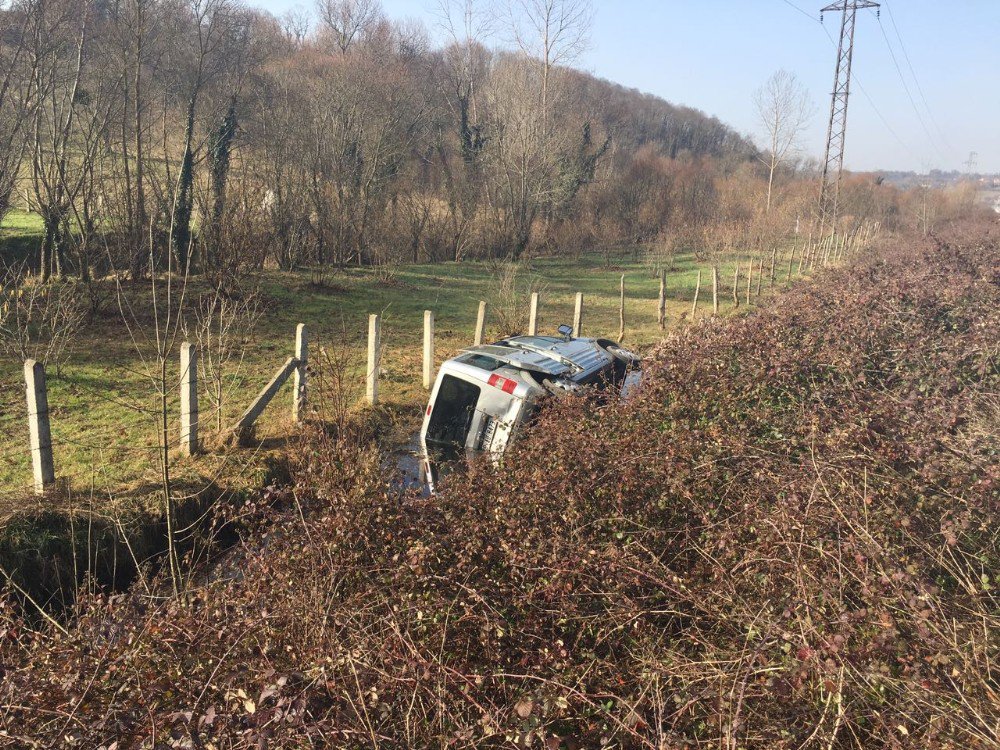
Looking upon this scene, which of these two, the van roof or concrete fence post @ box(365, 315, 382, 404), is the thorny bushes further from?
concrete fence post @ box(365, 315, 382, 404)

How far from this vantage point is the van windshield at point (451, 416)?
6441 mm

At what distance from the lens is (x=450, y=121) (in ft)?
130

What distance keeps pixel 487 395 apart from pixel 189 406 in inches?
144

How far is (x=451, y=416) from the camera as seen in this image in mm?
6559

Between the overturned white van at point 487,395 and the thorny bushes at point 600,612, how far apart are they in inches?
43.8

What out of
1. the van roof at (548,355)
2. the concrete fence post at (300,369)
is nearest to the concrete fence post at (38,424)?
the concrete fence post at (300,369)

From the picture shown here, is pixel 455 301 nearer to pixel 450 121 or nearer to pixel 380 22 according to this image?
pixel 450 121

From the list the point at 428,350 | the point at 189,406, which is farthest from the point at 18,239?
the point at 189,406

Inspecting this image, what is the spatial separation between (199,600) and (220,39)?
2062 centimetres

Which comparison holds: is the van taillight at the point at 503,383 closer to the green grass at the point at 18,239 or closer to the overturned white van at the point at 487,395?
the overturned white van at the point at 487,395

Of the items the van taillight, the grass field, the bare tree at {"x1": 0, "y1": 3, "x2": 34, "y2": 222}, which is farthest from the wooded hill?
the van taillight

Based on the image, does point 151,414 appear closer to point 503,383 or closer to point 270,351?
point 503,383

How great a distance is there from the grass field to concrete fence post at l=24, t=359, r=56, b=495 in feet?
0.73

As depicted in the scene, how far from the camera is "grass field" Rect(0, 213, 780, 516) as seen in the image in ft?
23.9
